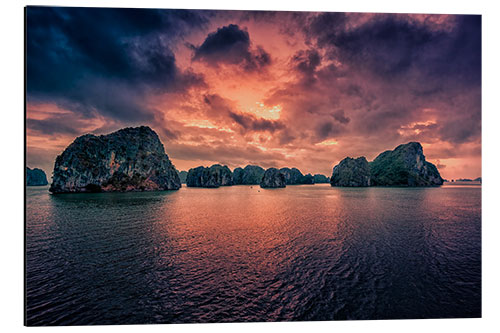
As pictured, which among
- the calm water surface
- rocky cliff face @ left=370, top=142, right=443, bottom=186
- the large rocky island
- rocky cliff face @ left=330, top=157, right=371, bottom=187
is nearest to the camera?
the calm water surface

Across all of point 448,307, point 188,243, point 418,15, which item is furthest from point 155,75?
point 448,307

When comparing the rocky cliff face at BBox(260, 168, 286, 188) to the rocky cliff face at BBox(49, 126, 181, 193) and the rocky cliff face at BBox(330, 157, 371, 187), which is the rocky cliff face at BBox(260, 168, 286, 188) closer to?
the rocky cliff face at BBox(330, 157, 371, 187)

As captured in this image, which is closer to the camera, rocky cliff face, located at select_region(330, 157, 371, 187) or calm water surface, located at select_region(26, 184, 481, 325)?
calm water surface, located at select_region(26, 184, 481, 325)

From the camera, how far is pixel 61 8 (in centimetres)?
948

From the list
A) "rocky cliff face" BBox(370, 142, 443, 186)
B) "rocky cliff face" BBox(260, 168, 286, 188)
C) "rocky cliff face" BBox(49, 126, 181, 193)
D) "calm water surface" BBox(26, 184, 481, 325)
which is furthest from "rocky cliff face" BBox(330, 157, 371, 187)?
"calm water surface" BBox(26, 184, 481, 325)

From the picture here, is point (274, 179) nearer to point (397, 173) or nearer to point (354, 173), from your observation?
point (354, 173)

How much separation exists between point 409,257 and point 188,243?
1715 centimetres

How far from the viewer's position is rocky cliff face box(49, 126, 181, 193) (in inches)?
3595

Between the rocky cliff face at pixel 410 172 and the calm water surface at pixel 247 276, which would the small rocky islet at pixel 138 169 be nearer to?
the rocky cliff face at pixel 410 172

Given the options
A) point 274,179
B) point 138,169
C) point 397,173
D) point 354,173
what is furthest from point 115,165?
point 397,173

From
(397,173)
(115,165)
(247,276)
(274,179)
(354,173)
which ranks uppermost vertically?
(115,165)

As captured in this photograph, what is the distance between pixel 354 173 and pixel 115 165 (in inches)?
7155

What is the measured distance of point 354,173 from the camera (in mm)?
167000
